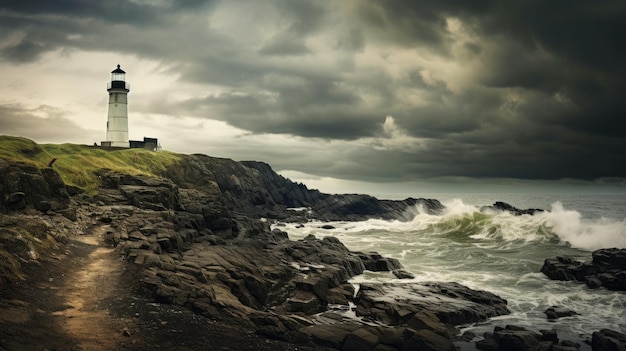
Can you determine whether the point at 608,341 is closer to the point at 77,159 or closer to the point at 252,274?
the point at 252,274

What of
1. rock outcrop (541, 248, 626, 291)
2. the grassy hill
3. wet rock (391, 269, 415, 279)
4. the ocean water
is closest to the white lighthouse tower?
the grassy hill

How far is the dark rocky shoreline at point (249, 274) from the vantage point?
18078mm

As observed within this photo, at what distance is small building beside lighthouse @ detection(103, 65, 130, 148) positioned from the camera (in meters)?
73.5

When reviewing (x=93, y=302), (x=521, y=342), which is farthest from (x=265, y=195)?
(x=521, y=342)

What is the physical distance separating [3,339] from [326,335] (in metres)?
11.0

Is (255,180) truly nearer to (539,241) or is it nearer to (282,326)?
(539,241)

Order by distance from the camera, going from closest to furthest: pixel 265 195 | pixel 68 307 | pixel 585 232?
1. pixel 68 307
2. pixel 585 232
3. pixel 265 195

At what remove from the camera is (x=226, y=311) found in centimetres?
1814

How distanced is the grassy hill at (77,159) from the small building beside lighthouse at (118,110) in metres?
4.55

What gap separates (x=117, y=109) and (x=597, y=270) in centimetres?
7148

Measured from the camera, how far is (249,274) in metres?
25.6

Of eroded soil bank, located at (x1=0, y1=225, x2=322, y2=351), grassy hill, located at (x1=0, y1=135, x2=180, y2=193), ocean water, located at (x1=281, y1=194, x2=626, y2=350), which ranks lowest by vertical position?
ocean water, located at (x1=281, y1=194, x2=626, y2=350)

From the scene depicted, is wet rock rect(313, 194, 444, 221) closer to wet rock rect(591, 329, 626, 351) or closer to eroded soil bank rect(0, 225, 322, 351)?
wet rock rect(591, 329, 626, 351)

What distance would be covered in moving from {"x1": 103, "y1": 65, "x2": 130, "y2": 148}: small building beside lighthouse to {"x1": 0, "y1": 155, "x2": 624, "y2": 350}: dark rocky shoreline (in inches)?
1144
